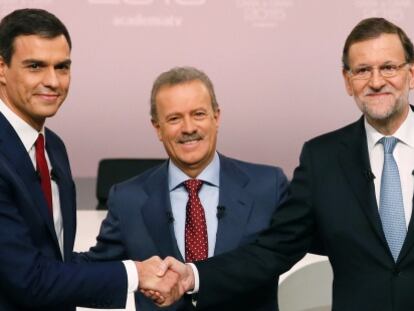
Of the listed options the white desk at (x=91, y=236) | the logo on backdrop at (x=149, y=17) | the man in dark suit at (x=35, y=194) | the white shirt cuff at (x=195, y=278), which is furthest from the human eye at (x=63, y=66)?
the logo on backdrop at (x=149, y=17)

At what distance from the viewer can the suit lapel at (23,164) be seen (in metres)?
2.79

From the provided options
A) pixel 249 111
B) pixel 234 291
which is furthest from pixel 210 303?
pixel 249 111

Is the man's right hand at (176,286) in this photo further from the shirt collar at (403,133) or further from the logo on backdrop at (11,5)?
the logo on backdrop at (11,5)

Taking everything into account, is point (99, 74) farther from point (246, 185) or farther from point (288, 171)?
point (246, 185)

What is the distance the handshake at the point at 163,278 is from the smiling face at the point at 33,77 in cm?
59

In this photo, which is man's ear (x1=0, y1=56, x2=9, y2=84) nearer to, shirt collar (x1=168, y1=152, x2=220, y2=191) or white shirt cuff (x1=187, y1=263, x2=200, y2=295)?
shirt collar (x1=168, y1=152, x2=220, y2=191)

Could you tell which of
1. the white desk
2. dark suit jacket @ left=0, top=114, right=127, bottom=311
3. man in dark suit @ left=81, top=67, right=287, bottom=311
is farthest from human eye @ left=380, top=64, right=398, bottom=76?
the white desk

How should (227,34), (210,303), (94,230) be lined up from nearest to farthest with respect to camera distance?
1. (210,303)
2. (94,230)
3. (227,34)

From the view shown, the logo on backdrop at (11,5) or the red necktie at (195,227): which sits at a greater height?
the logo on backdrop at (11,5)

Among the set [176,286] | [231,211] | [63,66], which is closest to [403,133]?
[231,211]

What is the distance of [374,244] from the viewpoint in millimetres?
2807

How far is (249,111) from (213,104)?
124 inches

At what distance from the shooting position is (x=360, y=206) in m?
2.87

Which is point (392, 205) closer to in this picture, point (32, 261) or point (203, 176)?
point (203, 176)
